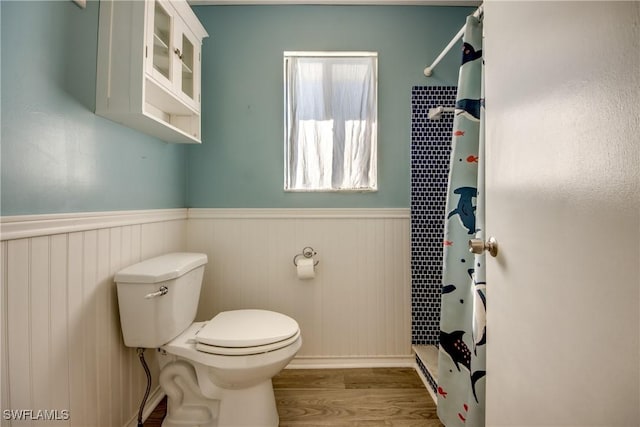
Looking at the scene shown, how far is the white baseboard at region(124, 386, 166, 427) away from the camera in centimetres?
137

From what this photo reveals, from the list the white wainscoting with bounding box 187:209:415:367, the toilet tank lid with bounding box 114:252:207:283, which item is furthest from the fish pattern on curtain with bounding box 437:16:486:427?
the toilet tank lid with bounding box 114:252:207:283

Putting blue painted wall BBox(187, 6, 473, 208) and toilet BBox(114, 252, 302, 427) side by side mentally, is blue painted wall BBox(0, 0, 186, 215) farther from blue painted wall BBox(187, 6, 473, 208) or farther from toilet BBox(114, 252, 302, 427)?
blue painted wall BBox(187, 6, 473, 208)

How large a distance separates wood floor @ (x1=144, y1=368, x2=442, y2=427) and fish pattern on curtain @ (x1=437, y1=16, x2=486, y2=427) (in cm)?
23

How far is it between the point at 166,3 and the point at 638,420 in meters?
1.83

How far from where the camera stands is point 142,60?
1.13m

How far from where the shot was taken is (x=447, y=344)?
1.33 meters

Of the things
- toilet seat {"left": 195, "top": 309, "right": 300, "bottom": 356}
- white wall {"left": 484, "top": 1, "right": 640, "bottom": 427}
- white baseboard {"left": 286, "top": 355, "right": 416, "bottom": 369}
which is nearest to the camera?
white wall {"left": 484, "top": 1, "right": 640, "bottom": 427}

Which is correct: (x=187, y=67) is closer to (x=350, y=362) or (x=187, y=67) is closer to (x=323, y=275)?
(x=323, y=275)

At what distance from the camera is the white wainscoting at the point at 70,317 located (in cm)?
83

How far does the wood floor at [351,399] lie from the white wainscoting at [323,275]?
109mm

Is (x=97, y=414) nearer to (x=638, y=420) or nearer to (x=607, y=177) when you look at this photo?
(x=638, y=420)

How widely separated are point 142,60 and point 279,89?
3.07ft

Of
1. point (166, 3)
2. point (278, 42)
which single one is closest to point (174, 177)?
point (166, 3)

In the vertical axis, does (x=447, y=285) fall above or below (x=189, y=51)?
below
